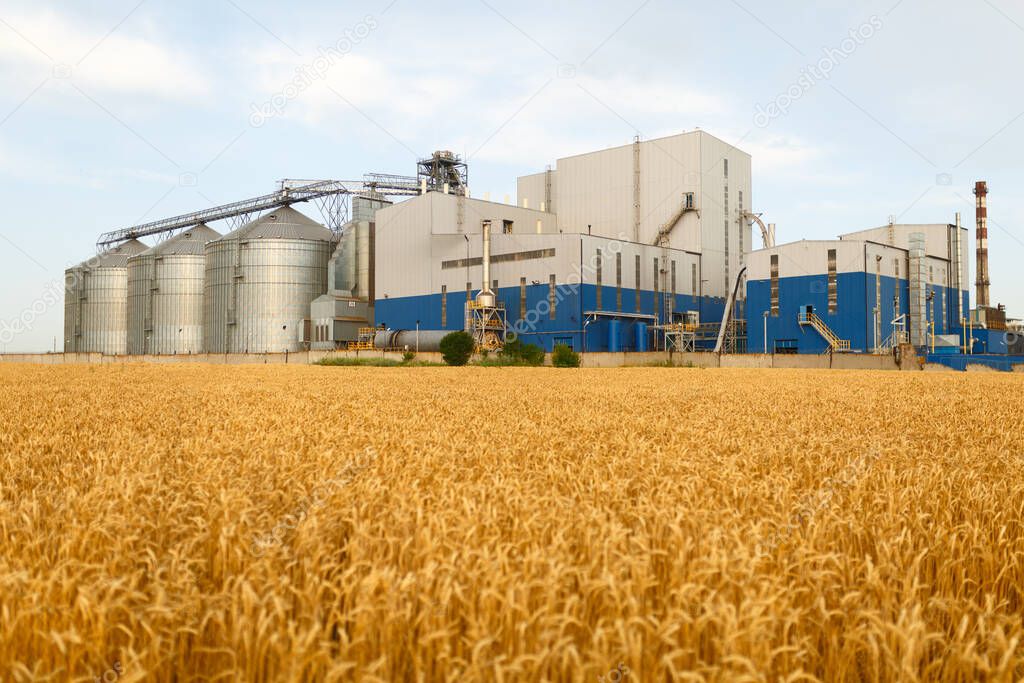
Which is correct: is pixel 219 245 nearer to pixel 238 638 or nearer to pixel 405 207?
pixel 405 207

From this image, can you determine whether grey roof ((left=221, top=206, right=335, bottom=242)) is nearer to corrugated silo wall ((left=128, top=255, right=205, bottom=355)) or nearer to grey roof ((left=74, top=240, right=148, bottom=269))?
corrugated silo wall ((left=128, top=255, right=205, bottom=355))

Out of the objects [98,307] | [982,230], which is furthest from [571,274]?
[98,307]

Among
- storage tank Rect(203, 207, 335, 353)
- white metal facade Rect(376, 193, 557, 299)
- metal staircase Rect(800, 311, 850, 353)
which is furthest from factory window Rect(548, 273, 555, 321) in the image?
storage tank Rect(203, 207, 335, 353)

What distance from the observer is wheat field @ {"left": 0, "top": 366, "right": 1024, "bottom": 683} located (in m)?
2.40

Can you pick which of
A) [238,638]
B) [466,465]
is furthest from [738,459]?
[238,638]

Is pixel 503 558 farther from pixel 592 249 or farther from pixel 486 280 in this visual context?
pixel 486 280

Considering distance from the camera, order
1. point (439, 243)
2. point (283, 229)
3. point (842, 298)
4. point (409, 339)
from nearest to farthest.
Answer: point (842, 298), point (409, 339), point (439, 243), point (283, 229)

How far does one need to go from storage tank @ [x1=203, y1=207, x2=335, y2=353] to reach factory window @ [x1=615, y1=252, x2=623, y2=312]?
103ft

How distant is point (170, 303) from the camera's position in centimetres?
8012

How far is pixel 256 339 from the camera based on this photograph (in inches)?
2852

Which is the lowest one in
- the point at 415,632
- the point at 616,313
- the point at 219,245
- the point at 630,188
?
the point at 415,632

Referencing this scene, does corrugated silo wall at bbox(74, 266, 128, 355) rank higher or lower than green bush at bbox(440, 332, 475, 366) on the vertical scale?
higher

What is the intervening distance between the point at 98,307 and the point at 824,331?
269 feet

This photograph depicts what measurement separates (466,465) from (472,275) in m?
59.7
